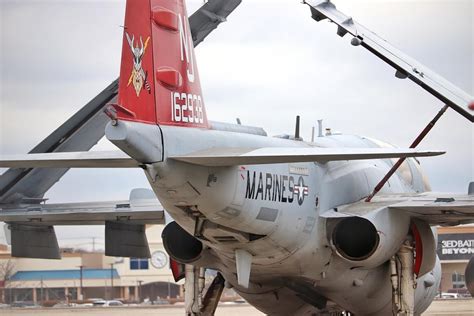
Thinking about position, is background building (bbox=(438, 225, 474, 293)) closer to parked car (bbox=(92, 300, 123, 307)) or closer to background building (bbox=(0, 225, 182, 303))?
background building (bbox=(0, 225, 182, 303))

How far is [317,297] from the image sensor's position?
17.5 metres

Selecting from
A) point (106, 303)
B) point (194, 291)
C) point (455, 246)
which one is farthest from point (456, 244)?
point (106, 303)

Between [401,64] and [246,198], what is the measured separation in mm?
3548

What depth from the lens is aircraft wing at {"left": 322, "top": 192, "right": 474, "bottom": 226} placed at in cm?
1595

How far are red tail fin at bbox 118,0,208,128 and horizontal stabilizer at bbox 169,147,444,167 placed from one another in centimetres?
70

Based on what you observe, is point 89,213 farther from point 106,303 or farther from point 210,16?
point 106,303

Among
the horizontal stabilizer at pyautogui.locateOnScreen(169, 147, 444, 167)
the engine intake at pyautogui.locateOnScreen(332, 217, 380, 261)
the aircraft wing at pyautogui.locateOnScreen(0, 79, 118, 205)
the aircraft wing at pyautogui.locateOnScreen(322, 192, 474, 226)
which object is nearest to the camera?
the horizontal stabilizer at pyautogui.locateOnScreen(169, 147, 444, 167)

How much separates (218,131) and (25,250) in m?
6.47

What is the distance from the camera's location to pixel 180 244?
1650 centimetres

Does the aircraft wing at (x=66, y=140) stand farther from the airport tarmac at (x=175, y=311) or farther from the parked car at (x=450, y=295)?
the parked car at (x=450, y=295)

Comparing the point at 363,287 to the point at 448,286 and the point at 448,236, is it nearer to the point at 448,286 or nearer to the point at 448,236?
the point at 448,236

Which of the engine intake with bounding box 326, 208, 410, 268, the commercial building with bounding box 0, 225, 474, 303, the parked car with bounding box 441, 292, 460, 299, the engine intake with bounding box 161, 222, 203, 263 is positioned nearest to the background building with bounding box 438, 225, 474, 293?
the commercial building with bounding box 0, 225, 474, 303

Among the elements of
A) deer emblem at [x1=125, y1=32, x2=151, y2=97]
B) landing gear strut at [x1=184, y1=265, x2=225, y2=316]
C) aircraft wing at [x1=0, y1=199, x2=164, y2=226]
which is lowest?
landing gear strut at [x1=184, y1=265, x2=225, y2=316]

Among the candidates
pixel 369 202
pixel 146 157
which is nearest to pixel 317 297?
pixel 369 202
